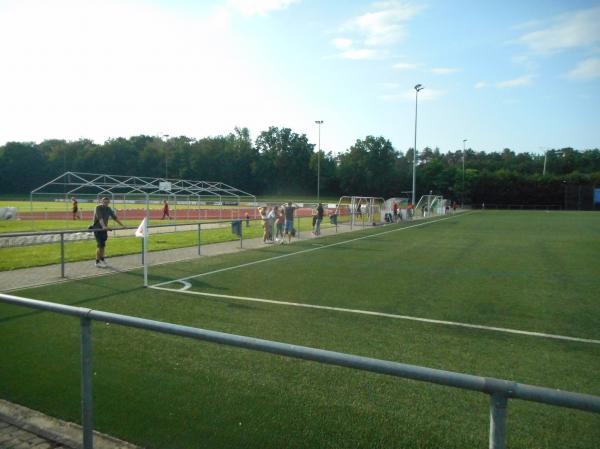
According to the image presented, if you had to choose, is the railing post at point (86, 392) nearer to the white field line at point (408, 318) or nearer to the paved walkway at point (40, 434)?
the paved walkway at point (40, 434)

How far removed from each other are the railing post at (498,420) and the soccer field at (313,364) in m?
1.78

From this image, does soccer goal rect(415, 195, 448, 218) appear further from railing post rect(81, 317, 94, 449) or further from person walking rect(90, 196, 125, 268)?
railing post rect(81, 317, 94, 449)

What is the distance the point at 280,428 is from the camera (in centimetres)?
383

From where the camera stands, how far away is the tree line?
292 ft

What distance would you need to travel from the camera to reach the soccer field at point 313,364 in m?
3.86

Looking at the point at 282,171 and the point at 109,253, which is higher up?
the point at 282,171

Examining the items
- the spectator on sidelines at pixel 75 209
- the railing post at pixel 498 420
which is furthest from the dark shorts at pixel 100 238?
the spectator on sidelines at pixel 75 209

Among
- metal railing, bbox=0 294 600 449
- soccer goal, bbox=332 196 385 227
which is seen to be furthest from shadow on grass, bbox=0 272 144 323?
soccer goal, bbox=332 196 385 227

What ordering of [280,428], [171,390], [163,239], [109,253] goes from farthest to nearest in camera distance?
[163,239], [109,253], [171,390], [280,428]

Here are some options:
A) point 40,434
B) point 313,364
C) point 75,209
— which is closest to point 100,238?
point 313,364

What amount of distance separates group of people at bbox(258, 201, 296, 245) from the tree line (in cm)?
6416

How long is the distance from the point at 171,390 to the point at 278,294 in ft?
16.1

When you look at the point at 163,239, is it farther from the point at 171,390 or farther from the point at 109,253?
the point at 171,390

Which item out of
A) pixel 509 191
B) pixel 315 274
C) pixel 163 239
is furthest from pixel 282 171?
pixel 315 274
